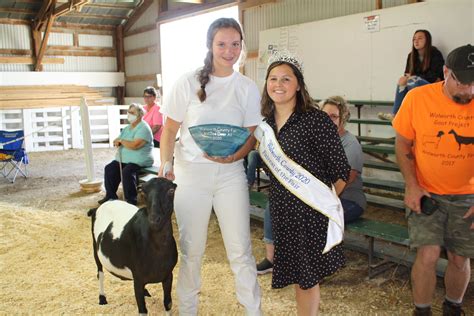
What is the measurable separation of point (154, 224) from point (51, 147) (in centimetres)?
1233

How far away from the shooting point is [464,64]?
7.44 ft

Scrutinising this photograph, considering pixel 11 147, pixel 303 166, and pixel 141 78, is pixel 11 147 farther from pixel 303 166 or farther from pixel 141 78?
pixel 141 78

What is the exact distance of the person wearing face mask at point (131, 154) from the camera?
601cm

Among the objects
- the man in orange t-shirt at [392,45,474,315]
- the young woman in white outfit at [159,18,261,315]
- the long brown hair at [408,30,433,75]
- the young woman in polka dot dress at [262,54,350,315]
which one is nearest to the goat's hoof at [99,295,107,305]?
the young woman in white outfit at [159,18,261,315]

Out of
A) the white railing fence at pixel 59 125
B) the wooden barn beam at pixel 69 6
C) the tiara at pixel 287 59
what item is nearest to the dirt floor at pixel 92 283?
the tiara at pixel 287 59

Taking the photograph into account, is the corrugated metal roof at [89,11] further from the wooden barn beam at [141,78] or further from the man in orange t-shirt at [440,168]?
the man in orange t-shirt at [440,168]

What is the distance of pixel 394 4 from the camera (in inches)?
267

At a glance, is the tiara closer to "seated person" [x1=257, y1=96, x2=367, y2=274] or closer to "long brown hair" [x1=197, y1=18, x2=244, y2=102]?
"long brown hair" [x1=197, y1=18, x2=244, y2=102]

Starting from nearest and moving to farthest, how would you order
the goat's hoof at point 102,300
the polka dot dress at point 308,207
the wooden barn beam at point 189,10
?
the polka dot dress at point 308,207 → the goat's hoof at point 102,300 → the wooden barn beam at point 189,10

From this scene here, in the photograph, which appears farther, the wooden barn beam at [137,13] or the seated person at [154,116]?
the wooden barn beam at [137,13]

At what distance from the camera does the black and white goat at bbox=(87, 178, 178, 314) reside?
2445mm

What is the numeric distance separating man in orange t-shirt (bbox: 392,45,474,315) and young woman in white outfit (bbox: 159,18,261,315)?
92 cm

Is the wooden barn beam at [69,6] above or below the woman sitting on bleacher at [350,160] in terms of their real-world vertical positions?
above

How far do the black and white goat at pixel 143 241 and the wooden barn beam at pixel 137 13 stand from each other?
555 inches
